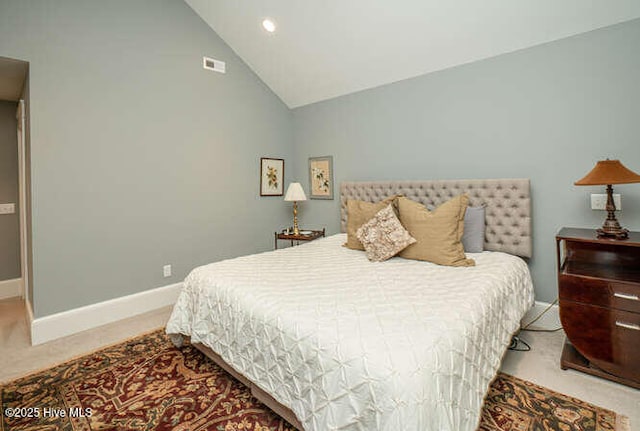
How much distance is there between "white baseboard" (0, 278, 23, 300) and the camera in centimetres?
375

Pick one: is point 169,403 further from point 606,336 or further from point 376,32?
point 376,32

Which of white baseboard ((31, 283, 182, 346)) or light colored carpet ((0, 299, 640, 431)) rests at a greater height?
white baseboard ((31, 283, 182, 346))

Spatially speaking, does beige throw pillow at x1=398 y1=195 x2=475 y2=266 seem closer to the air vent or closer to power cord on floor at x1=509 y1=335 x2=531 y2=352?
power cord on floor at x1=509 y1=335 x2=531 y2=352

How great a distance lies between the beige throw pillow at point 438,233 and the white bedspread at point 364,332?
10 centimetres

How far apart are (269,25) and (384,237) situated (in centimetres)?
269

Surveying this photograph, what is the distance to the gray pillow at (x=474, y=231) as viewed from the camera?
2.89m

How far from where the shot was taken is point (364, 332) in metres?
1.41

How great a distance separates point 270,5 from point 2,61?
2.40m

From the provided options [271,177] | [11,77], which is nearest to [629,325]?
[271,177]

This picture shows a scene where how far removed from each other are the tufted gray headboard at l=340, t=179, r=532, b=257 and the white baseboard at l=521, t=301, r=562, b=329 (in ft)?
1.60

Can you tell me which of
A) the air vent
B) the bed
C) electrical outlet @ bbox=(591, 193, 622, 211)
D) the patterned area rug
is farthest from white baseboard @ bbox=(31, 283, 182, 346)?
electrical outlet @ bbox=(591, 193, 622, 211)

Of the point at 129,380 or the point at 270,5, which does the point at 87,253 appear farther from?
the point at 270,5

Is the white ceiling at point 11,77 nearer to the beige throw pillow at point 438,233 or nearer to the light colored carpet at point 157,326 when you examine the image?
the light colored carpet at point 157,326

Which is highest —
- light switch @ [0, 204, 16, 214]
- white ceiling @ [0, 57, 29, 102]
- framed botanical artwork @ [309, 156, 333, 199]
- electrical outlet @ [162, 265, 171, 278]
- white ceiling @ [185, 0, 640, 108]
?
white ceiling @ [185, 0, 640, 108]
